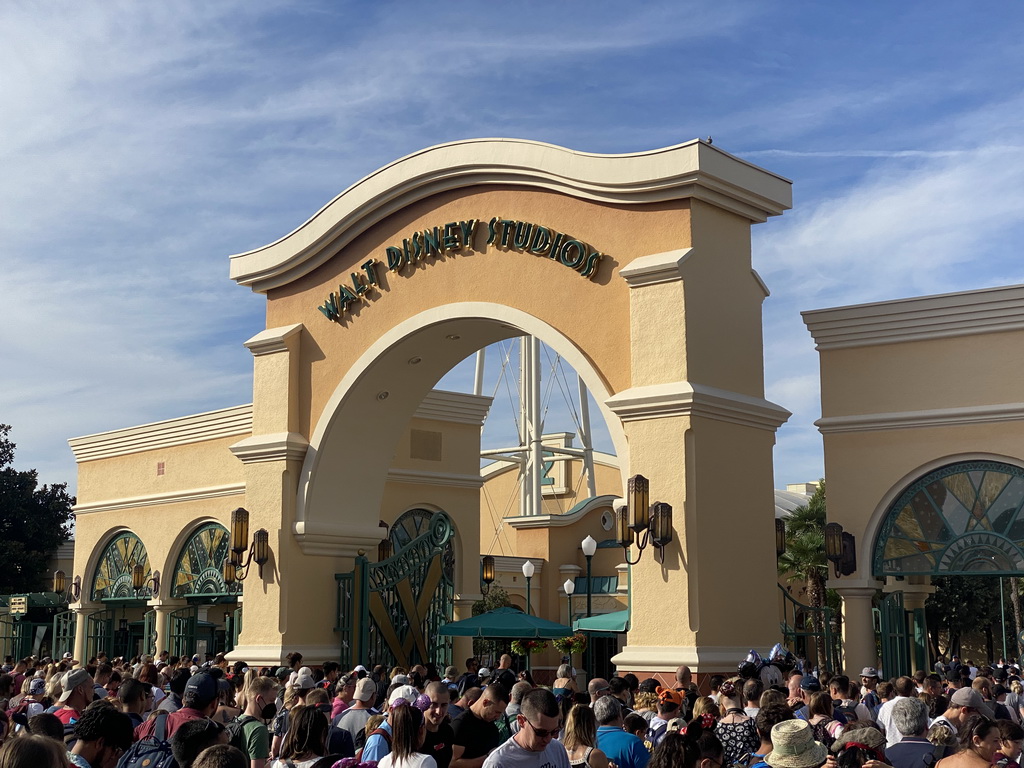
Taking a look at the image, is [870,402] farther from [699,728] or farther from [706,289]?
[699,728]

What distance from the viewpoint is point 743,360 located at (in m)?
16.3

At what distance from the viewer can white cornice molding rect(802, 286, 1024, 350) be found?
16.9 meters

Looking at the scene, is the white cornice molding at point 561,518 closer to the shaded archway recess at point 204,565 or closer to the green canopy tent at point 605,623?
the shaded archway recess at point 204,565

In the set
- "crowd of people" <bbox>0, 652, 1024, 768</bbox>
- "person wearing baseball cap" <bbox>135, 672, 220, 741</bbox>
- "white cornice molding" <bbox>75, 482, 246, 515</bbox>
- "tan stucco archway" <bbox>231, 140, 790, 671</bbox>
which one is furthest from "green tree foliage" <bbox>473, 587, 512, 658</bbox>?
"person wearing baseball cap" <bbox>135, 672, 220, 741</bbox>

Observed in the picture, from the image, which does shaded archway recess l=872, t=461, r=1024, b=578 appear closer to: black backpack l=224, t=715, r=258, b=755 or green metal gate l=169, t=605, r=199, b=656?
black backpack l=224, t=715, r=258, b=755

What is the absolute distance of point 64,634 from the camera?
3106 cm

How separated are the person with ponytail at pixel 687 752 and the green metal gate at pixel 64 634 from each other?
27.1 meters

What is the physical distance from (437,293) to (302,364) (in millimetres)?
3197

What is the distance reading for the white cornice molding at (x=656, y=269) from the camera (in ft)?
50.4

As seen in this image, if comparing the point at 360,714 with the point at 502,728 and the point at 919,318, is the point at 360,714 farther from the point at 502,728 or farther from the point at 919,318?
the point at 919,318

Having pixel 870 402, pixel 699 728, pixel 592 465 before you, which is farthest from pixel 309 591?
pixel 592 465

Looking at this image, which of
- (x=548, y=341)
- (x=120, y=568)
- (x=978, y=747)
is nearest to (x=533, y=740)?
(x=978, y=747)

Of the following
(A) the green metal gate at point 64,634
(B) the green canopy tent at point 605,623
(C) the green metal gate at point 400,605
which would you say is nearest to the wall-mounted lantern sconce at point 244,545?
(C) the green metal gate at point 400,605

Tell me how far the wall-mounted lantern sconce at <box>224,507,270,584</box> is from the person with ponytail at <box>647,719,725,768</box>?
14.5 meters
